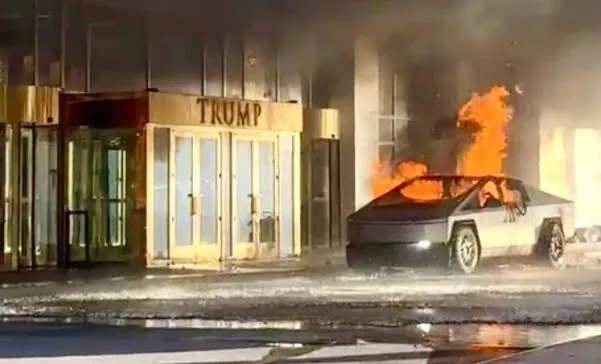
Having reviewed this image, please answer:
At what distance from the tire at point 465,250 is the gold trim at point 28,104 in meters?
7.48

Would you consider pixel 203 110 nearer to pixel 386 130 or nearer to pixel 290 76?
pixel 290 76

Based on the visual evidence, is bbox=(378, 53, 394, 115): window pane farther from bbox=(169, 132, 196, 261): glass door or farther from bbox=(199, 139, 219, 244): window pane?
bbox=(169, 132, 196, 261): glass door

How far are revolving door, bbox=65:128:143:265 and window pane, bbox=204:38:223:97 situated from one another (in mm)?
3097

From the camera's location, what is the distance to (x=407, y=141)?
106ft

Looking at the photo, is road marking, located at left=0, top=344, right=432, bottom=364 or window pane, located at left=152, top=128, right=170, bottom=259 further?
window pane, located at left=152, top=128, right=170, bottom=259

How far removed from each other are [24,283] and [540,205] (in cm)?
790

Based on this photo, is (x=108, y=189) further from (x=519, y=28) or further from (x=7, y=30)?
(x=519, y=28)

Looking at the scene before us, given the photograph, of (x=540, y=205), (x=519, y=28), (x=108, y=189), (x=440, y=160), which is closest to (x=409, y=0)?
(x=519, y=28)

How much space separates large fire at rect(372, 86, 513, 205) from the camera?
101ft

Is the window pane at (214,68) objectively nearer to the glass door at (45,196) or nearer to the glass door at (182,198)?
the glass door at (182,198)

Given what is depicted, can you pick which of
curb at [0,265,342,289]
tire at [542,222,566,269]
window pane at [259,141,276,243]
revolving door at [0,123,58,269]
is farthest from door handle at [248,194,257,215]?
tire at [542,222,566,269]

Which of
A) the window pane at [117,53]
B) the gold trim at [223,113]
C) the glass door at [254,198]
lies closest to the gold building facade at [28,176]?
the window pane at [117,53]

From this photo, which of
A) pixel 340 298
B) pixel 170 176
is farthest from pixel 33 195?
pixel 340 298

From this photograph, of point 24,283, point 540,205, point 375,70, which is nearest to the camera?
point 24,283
